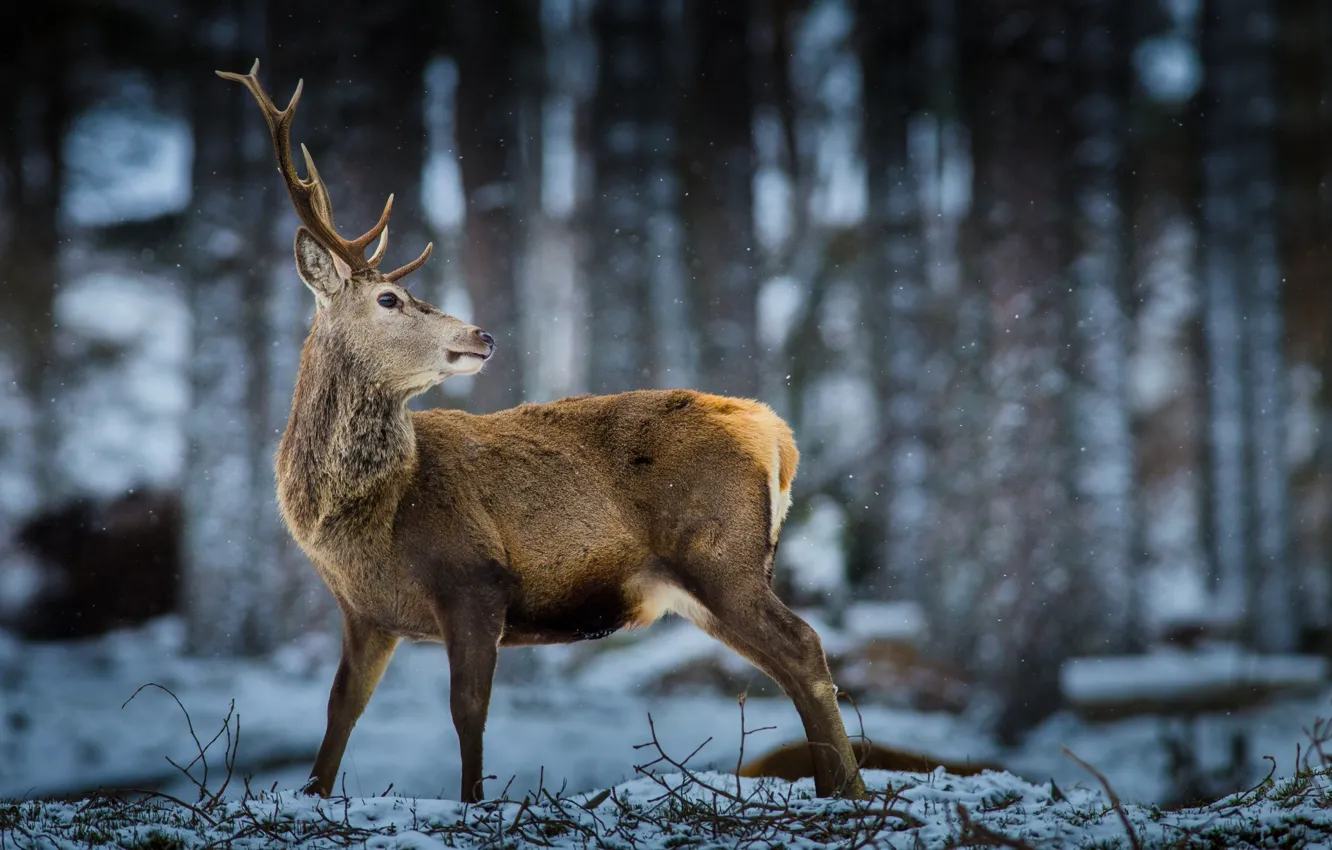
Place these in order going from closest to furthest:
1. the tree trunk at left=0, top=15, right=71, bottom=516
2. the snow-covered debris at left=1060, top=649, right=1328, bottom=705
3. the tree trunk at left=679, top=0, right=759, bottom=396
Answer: the snow-covered debris at left=1060, top=649, right=1328, bottom=705 < the tree trunk at left=679, top=0, right=759, bottom=396 < the tree trunk at left=0, top=15, right=71, bottom=516

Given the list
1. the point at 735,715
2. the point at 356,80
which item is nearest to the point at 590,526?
the point at 735,715

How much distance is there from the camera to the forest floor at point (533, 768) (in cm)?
305

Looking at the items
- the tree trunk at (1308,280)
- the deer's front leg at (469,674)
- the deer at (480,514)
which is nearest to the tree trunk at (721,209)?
the deer at (480,514)

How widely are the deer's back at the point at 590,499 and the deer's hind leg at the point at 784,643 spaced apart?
0.11 m

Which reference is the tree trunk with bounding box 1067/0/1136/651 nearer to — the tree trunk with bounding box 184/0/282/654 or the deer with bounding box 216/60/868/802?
the deer with bounding box 216/60/868/802

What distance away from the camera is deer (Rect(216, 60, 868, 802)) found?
3.85 m

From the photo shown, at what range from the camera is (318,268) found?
420 centimetres

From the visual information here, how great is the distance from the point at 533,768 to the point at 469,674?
3307 millimetres

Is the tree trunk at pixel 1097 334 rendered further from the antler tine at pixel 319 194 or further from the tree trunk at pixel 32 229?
the tree trunk at pixel 32 229

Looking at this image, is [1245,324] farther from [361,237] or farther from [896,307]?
[361,237]

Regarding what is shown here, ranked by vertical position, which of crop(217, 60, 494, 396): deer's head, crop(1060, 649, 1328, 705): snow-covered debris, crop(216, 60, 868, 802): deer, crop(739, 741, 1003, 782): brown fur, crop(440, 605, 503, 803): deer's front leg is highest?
crop(217, 60, 494, 396): deer's head

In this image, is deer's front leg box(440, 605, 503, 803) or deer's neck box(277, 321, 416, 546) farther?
deer's neck box(277, 321, 416, 546)

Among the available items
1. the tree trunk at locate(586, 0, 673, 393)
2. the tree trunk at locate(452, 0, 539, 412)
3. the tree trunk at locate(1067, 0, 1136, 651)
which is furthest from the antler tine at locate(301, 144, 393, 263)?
the tree trunk at locate(1067, 0, 1136, 651)

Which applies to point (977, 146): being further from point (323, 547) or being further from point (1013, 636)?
point (323, 547)
